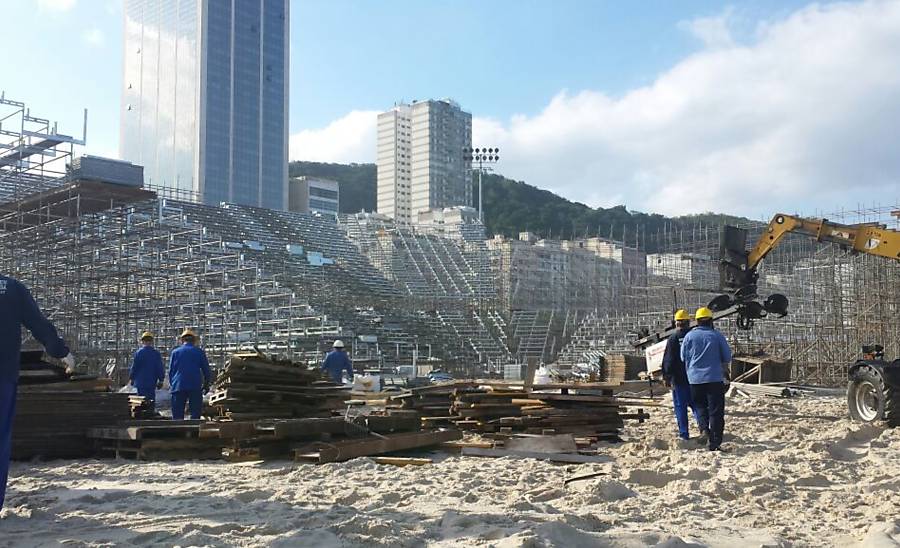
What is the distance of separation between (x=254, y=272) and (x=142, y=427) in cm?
2999

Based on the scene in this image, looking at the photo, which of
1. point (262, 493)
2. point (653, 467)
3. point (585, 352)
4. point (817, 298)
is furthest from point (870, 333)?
point (262, 493)

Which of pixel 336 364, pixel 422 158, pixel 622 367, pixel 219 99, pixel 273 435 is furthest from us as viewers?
pixel 219 99

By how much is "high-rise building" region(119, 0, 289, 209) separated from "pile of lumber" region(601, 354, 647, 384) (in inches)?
3841

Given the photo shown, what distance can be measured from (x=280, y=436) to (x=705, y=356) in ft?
13.7

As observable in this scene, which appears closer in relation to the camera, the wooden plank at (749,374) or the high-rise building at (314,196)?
the wooden plank at (749,374)

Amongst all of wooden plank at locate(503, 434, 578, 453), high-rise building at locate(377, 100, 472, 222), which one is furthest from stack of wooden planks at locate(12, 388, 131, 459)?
high-rise building at locate(377, 100, 472, 222)

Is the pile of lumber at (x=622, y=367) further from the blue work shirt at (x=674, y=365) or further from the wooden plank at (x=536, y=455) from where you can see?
the wooden plank at (x=536, y=455)

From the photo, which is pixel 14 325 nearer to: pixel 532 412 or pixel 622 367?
pixel 532 412

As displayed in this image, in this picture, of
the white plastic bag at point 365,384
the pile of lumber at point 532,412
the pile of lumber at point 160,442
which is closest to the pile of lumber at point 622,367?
the white plastic bag at point 365,384

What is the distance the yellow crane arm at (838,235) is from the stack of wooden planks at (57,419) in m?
10.4

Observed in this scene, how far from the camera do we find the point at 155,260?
105 ft

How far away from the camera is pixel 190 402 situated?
1124cm

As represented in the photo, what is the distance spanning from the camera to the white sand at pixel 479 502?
16.0 feet

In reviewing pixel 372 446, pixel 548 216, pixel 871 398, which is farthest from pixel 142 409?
pixel 548 216
